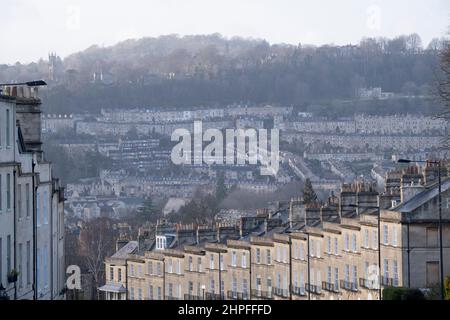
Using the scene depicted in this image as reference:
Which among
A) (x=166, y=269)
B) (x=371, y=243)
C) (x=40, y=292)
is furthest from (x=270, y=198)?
(x=40, y=292)

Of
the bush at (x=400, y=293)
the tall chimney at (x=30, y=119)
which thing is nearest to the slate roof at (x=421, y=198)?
the bush at (x=400, y=293)

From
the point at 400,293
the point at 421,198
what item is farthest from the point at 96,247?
the point at 400,293

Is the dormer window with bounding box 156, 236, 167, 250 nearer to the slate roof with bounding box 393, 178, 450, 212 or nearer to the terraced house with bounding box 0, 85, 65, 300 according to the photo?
the slate roof with bounding box 393, 178, 450, 212

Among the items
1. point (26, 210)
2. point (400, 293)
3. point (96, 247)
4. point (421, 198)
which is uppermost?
point (26, 210)

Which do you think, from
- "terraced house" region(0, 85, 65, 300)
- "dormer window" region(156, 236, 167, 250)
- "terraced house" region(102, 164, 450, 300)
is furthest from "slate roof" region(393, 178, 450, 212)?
"dormer window" region(156, 236, 167, 250)

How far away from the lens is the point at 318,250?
58.1 metres

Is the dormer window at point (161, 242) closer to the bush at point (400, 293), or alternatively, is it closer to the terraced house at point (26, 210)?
the terraced house at point (26, 210)

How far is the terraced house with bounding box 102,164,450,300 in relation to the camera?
50531 mm

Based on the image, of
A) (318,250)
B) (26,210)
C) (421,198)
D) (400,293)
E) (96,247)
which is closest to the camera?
(26,210)

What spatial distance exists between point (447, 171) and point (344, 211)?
10.4ft

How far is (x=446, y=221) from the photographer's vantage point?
50750 mm

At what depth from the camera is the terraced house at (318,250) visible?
1989 inches

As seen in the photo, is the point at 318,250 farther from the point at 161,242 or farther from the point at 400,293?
the point at 400,293
